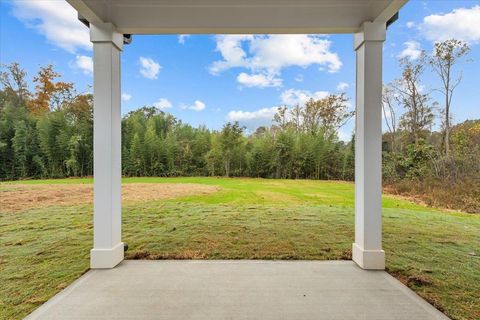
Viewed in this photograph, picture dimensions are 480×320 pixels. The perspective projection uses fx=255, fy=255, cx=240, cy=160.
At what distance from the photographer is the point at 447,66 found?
4832mm

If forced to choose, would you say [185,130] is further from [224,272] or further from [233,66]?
[224,272]

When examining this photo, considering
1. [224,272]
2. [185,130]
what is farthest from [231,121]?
[224,272]

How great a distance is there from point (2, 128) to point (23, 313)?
4.10 meters

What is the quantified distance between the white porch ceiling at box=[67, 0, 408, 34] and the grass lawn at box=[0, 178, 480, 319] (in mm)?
2564

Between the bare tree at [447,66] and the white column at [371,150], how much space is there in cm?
318

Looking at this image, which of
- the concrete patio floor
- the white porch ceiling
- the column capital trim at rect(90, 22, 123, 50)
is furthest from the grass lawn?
the white porch ceiling

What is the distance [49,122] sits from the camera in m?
5.02

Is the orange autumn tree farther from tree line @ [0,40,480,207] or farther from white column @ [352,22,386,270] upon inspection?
white column @ [352,22,386,270]

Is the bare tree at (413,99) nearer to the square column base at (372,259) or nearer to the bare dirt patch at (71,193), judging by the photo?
the square column base at (372,259)

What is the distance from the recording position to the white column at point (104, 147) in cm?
262

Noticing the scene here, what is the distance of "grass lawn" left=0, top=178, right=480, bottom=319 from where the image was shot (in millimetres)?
2418

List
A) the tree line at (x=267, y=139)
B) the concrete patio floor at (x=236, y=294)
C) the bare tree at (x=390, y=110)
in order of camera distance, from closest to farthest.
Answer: the concrete patio floor at (x=236, y=294) → the tree line at (x=267, y=139) → the bare tree at (x=390, y=110)

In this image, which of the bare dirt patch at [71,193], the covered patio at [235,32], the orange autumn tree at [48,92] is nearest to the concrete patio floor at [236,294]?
the covered patio at [235,32]

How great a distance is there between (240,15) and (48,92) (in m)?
4.41
